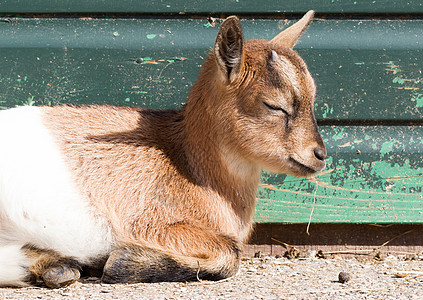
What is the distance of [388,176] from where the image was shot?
4.44 meters

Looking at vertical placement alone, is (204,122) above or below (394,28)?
below

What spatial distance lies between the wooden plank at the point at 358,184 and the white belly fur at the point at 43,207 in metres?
1.37

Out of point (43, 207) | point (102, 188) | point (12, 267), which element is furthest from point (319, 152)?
point (12, 267)

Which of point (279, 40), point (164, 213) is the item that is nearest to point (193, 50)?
point (279, 40)

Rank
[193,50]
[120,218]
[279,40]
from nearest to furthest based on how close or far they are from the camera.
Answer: [120,218]
[279,40]
[193,50]

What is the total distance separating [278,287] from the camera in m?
3.45

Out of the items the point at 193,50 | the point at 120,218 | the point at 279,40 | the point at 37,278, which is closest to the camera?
the point at 37,278

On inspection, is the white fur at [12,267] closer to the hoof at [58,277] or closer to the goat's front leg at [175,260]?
the hoof at [58,277]

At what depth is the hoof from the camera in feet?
10.9

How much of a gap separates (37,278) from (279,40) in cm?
209

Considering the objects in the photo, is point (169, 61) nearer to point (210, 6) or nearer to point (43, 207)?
point (210, 6)

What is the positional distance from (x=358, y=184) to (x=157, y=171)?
60.5 inches

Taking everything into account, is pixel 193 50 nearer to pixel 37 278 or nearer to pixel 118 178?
pixel 118 178

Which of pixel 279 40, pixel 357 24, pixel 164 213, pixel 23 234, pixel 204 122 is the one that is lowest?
pixel 23 234
